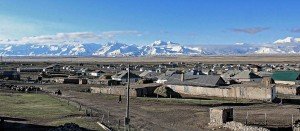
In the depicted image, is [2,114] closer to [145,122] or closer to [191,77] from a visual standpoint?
[145,122]

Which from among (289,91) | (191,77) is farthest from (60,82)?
(289,91)

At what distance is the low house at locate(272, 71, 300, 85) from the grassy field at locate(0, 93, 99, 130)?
4613 cm

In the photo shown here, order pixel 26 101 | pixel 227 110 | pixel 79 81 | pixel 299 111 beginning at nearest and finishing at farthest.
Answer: pixel 227 110, pixel 299 111, pixel 26 101, pixel 79 81

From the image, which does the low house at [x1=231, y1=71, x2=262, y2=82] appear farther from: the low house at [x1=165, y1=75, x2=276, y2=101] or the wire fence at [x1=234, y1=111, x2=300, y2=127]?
the wire fence at [x1=234, y1=111, x2=300, y2=127]

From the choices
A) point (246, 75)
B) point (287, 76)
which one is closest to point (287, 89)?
point (287, 76)

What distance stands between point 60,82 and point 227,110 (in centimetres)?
6916

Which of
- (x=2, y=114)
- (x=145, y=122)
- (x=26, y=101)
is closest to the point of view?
(x=145, y=122)

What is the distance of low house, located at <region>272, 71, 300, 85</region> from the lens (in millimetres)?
86250

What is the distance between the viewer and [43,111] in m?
51.5

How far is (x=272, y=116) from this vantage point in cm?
4862

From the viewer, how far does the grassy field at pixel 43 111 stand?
1728 inches

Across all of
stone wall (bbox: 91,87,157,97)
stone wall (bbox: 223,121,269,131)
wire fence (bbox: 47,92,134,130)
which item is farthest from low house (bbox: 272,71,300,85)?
stone wall (bbox: 223,121,269,131)

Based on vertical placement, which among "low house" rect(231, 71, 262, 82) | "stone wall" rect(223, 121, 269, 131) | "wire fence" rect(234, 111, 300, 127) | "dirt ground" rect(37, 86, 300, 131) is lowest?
"dirt ground" rect(37, 86, 300, 131)

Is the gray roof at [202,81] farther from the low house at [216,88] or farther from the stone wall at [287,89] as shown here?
the stone wall at [287,89]
